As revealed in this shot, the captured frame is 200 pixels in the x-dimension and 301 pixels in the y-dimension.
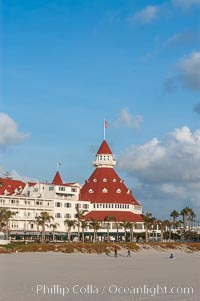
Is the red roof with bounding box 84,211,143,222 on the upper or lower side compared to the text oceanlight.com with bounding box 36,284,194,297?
upper

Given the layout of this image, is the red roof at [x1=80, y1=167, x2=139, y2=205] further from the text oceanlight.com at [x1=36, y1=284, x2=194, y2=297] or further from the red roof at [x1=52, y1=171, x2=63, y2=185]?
the text oceanlight.com at [x1=36, y1=284, x2=194, y2=297]

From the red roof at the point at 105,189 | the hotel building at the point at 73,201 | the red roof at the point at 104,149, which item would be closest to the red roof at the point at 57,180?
the hotel building at the point at 73,201

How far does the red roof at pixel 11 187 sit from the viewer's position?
97662mm

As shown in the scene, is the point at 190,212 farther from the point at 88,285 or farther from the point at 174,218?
the point at 88,285

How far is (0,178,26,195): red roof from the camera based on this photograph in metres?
97.7

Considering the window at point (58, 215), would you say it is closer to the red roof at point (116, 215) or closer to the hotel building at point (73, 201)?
the hotel building at point (73, 201)

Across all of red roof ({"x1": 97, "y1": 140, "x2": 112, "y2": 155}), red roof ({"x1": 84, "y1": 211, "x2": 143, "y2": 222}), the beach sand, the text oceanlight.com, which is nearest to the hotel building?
red roof ({"x1": 84, "y1": 211, "x2": 143, "y2": 222})

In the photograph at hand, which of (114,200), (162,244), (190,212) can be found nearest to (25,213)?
(114,200)

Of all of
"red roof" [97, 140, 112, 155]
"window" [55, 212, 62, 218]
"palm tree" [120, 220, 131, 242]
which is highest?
"red roof" [97, 140, 112, 155]

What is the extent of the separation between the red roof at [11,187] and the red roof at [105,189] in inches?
486

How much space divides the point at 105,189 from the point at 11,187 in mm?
18512

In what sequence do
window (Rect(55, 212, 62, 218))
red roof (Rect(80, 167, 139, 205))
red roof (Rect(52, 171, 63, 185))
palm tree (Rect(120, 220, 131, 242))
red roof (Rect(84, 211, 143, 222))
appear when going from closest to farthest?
palm tree (Rect(120, 220, 131, 242)) → window (Rect(55, 212, 62, 218)) → red roof (Rect(84, 211, 143, 222)) → red roof (Rect(80, 167, 139, 205)) → red roof (Rect(52, 171, 63, 185))

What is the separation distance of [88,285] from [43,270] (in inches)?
368

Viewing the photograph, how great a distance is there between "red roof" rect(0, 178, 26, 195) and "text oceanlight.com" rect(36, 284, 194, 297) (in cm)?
7071
